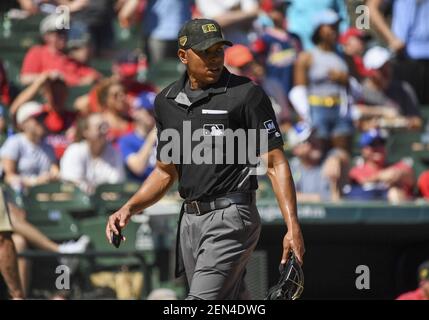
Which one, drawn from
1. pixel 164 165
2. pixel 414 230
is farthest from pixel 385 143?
pixel 164 165

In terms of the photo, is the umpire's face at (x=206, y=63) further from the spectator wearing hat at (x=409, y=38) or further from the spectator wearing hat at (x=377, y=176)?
the spectator wearing hat at (x=409, y=38)

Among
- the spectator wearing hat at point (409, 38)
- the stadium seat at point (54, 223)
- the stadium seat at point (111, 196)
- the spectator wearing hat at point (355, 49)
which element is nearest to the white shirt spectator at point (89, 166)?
the stadium seat at point (111, 196)

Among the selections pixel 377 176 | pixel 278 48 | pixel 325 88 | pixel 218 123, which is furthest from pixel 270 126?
pixel 278 48

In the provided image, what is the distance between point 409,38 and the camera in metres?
11.1

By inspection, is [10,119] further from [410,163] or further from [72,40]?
[410,163]

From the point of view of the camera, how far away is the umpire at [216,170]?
528 centimetres

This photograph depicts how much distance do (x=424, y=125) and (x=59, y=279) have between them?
13.6 ft

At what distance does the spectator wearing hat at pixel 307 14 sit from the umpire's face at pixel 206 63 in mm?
5246

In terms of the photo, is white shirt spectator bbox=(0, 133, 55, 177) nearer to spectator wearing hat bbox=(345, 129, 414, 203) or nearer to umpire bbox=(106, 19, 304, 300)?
spectator wearing hat bbox=(345, 129, 414, 203)

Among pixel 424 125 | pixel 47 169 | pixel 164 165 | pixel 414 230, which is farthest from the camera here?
pixel 424 125

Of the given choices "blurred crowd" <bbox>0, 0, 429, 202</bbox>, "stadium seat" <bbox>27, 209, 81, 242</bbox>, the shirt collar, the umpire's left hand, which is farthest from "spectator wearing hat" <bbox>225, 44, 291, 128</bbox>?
the umpire's left hand

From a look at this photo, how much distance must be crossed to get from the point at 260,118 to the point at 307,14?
5695mm

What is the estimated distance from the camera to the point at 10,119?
9938mm

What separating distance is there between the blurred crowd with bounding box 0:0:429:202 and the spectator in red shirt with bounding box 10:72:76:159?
0.04 ft
